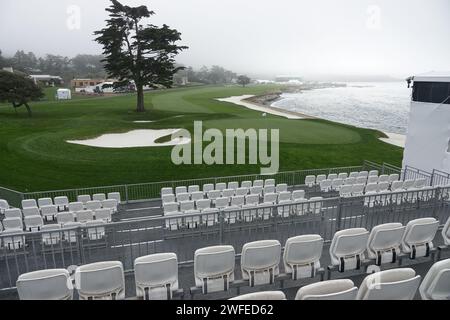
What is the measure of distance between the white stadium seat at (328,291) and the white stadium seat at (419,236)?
99.2 inches

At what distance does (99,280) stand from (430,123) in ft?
47.3

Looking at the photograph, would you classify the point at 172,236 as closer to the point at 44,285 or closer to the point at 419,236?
the point at 44,285

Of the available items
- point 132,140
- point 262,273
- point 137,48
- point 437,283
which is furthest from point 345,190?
point 137,48

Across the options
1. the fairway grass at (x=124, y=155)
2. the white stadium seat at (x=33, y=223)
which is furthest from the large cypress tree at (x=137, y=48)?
the white stadium seat at (x=33, y=223)

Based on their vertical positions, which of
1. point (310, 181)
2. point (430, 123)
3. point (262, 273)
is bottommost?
point (310, 181)

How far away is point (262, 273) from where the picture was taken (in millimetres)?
4863

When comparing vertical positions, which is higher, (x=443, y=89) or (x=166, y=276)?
(x=443, y=89)

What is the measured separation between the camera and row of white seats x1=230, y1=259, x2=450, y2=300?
10.4 feet

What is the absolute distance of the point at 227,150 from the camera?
866 inches

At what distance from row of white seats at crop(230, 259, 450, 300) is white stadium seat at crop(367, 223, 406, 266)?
1.24 metres

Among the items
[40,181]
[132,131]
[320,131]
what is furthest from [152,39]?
[40,181]

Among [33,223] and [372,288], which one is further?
[33,223]
